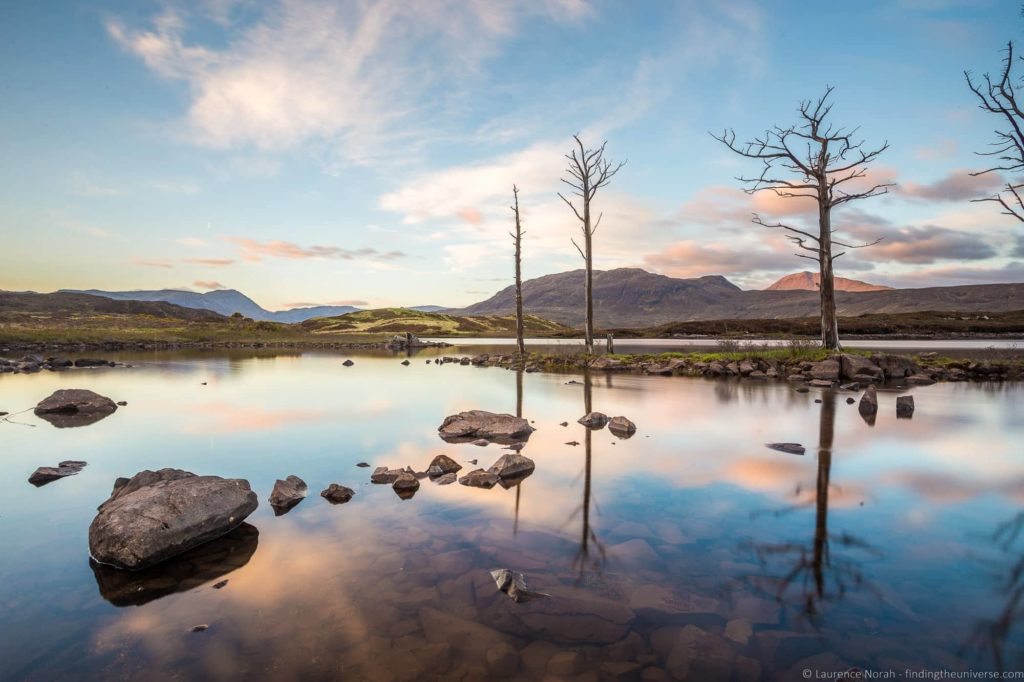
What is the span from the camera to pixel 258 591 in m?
5.86

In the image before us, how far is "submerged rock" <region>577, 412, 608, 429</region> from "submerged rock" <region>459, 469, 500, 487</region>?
589 centimetres

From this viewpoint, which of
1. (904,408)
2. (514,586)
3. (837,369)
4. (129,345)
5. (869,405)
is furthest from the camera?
(129,345)

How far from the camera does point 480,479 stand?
9.78m

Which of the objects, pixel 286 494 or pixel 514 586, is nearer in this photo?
pixel 514 586

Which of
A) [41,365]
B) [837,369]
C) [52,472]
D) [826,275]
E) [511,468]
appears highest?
[826,275]

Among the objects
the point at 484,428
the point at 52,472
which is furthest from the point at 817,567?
the point at 52,472

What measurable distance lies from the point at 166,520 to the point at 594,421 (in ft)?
36.8

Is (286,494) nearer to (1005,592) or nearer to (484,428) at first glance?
(484,428)

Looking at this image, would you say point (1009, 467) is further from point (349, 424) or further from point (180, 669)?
point (349, 424)

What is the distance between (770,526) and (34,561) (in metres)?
10.2

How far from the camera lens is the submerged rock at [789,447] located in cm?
1195

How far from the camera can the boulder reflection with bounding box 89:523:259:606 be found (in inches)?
230

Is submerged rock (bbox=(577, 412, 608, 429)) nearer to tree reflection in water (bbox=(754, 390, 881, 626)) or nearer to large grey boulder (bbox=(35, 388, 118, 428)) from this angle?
tree reflection in water (bbox=(754, 390, 881, 626))

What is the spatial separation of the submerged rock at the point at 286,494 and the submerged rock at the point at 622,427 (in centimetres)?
820
